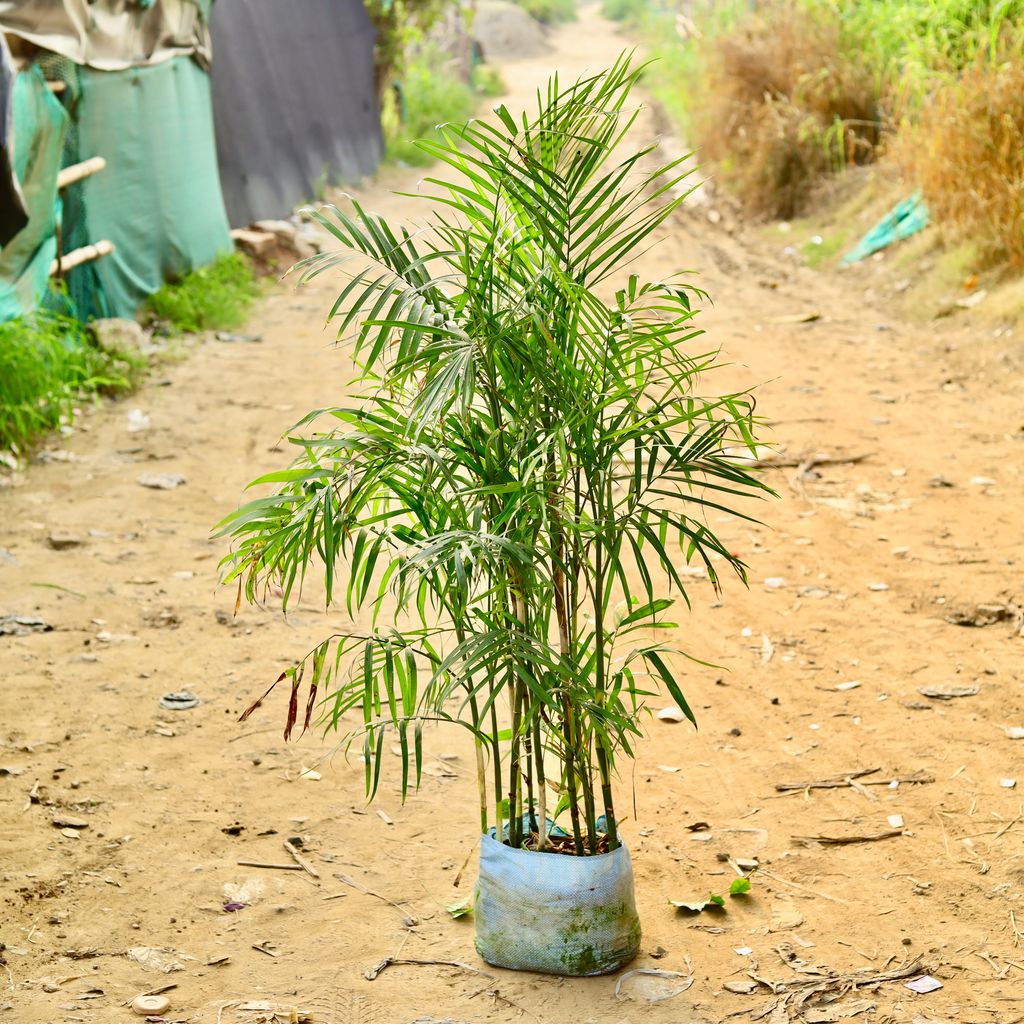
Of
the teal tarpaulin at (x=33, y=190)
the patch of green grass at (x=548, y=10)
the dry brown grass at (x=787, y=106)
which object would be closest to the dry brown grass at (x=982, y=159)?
the dry brown grass at (x=787, y=106)

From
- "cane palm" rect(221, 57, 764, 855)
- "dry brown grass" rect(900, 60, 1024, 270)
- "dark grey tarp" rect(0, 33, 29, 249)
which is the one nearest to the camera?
"cane palm" rect(221, 57, 764, 855)

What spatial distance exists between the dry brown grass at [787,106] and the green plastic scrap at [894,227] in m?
0.77

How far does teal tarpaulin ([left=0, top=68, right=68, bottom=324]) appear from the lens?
5.93 meters

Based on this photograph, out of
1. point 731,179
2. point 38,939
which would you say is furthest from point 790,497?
point 731,179

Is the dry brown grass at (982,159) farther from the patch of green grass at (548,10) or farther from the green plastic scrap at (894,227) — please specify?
the patch of green grass at (548,10)

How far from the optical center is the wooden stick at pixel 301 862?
287cm

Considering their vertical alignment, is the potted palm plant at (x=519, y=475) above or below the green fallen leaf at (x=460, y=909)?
above

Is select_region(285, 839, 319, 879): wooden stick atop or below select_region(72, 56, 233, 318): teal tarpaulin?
below

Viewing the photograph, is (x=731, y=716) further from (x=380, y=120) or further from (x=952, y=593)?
(x=380, y=120)

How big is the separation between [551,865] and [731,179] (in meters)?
9.58

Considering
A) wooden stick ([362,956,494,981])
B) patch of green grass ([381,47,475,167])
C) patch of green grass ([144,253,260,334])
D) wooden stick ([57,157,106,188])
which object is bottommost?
wooden stick ([362,956,494,981])

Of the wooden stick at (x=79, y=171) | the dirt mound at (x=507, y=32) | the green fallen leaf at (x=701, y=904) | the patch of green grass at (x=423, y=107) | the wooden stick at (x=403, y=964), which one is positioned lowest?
the green fallen leaf at (x=701, y=904)

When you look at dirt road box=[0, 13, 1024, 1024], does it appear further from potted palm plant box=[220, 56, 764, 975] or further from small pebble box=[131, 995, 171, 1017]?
potted palm plant box=[220, 56, 764, 975]

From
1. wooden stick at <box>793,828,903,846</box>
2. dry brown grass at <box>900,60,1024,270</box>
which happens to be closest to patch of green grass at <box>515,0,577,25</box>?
dry brown grass at <box>900,60,1024,270</box>
